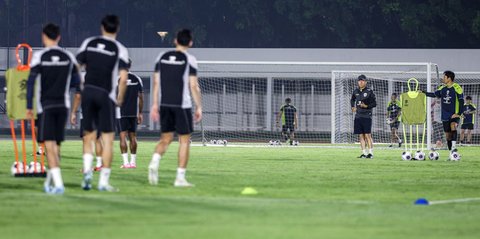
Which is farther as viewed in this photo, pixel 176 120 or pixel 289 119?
pixel 289 119

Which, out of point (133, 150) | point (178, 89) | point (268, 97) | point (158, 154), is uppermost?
point (268, 97)

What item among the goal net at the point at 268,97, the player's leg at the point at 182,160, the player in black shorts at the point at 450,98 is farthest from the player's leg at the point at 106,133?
the goal net at the point at 268,97

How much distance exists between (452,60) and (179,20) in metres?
21.6

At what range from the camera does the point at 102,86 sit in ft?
49.3

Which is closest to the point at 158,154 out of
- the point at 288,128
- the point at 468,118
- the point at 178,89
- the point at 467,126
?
the point at 178,89

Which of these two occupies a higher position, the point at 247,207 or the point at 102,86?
the point at 102,86

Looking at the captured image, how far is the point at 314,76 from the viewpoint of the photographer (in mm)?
54719

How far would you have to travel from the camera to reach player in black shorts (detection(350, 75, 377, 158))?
97.2 feet

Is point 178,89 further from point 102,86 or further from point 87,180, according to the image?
point 87,180

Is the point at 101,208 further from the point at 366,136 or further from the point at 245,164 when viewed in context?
the point at 366,136

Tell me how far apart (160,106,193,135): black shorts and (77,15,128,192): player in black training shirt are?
138cm

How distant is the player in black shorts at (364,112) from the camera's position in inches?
1166

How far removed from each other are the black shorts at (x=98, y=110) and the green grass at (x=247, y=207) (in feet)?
2.98

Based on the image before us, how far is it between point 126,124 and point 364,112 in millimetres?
9199
